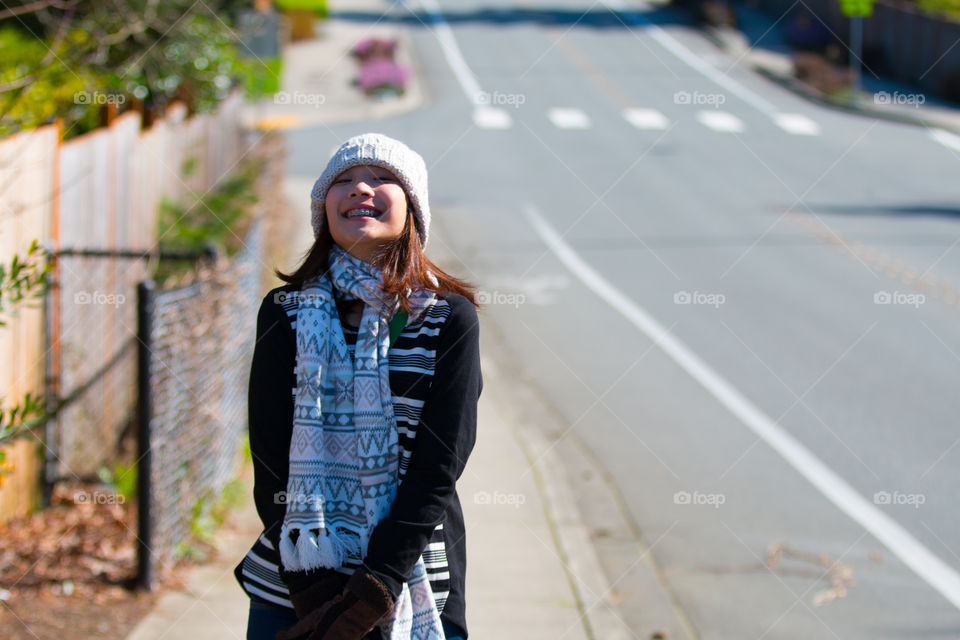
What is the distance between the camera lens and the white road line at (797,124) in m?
26.7

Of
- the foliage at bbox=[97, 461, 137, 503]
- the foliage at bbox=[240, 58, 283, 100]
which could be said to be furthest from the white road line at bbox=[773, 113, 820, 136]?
the foliage at bbox=[97, 461, 137, 503]

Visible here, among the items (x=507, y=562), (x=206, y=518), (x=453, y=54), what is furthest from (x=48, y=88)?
(x=453, y=54)

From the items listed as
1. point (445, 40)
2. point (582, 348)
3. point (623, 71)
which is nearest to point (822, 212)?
point (582, 348)

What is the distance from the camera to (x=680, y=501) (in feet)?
24.3

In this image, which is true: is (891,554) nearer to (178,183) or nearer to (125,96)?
(178,183)

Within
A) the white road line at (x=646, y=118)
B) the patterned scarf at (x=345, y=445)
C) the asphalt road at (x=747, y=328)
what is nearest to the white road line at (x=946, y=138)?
the asphalt road at (x=747, y=328)

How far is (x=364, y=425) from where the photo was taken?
278 centimetres

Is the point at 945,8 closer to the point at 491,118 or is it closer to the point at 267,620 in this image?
the point at 491,118

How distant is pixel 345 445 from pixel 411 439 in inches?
6.6

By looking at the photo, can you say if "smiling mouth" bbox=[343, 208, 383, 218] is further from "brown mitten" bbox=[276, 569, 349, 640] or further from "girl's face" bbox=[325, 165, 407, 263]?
"brown mitten" bbox=[276, 569, 349, 640]

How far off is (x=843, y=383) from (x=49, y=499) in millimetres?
6446

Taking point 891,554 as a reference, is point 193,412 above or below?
above

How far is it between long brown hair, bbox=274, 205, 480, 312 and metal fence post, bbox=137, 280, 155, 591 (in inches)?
96.4

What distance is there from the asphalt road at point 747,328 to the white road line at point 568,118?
130 mm
